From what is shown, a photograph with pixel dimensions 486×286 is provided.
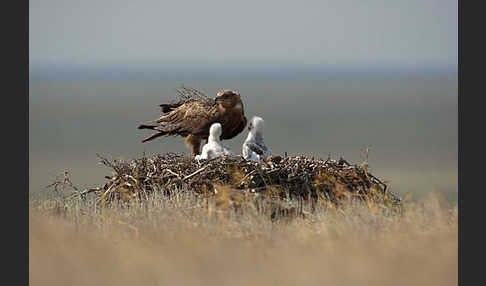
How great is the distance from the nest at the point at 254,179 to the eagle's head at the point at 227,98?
0.73 metres

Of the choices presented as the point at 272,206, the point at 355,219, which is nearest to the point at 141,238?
the point at 272,206

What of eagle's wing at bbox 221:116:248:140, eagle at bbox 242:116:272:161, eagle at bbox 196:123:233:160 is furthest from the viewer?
eagle's wing at bbox 221:116:248:140

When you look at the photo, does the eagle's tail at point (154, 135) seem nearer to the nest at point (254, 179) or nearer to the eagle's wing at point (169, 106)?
the eagle's wing at point (169, 106)

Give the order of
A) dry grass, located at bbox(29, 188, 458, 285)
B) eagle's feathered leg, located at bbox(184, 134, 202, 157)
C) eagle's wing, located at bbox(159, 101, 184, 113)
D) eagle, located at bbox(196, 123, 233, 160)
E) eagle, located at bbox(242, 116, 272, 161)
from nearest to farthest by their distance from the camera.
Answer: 1. dry grass, located at bbox(29, 188, 458, 285)
2. eagle, located at bbox(196, 123, 233, 160)
3. eagle, located at bbox(242, 116, 272, 161)
4. eagle's feathered leg, located at bbox(184, 134, 202, 157)
5. eagle's wing, located at bbox(159, 101, 184, 113)

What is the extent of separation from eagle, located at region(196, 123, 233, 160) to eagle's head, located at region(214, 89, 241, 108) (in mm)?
350

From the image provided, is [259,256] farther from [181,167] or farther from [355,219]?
[181,167]

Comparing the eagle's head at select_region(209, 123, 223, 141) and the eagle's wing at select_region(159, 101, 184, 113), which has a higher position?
the eagle's wing at select_region(159, 101, 184, 113)

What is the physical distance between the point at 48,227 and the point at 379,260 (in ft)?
10.0

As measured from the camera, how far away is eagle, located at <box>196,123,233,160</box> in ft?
33.4

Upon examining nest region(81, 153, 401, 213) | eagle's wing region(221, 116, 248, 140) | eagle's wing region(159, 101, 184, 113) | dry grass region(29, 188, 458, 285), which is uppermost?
eagle's wing region(159, 101, 184, 113)

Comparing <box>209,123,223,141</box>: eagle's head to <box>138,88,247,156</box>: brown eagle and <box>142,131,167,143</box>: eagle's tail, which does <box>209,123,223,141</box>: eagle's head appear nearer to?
<box>138,88,247,156</box>: brown eagle

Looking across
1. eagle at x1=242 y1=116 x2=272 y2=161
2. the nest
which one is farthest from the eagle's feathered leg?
eagle at x1=242 y1=116 x2=272 y2=161

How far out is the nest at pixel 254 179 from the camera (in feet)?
32.3

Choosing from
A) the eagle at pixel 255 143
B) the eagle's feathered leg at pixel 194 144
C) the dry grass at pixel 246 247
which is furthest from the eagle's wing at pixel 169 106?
the dry grass at pixel 246 247
